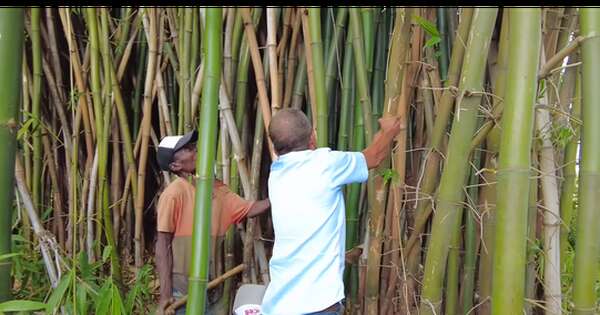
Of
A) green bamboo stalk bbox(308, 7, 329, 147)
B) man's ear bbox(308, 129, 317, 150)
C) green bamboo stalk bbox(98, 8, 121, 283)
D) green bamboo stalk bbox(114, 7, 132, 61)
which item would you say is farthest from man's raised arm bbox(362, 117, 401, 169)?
green bamboo stalk bbox(114, 7, 132, 61)

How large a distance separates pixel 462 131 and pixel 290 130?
44cm

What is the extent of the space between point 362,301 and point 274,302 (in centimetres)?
49

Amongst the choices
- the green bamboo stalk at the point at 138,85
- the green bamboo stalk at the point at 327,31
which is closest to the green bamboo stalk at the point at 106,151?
the green bamboo stalk at the point at 138,85

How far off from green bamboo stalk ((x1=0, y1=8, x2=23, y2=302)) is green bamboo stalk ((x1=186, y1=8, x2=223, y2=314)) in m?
0.34

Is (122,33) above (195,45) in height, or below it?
above

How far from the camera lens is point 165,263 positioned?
1.82 metres

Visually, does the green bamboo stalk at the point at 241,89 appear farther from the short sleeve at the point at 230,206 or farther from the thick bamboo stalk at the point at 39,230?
the thick bamboo stalk at the point at 39,230

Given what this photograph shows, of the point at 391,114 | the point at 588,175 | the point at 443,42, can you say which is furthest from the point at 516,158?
the point at 443,42

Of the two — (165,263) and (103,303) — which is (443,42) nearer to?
(165,263)

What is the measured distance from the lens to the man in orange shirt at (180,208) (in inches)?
71.7

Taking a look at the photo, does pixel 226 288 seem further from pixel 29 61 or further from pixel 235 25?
pixel 29 61

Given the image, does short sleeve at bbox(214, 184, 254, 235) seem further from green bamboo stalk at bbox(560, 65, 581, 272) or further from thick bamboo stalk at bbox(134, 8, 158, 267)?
green bamboo stalk at bbox(560, 65, 581, 272)

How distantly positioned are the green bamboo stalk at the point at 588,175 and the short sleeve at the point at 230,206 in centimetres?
106

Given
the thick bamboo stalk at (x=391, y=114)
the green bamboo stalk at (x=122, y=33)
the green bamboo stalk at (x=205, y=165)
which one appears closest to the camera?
the green bamboo stalk at (x=205, y=165)
